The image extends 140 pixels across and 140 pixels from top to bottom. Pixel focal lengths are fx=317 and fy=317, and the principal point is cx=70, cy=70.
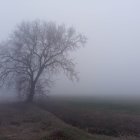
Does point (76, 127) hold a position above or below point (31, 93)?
below

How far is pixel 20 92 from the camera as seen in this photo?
44.1m

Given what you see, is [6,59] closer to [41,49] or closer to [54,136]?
[41,49]

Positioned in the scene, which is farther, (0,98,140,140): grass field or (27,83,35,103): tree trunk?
(27,83,35,103): tree trunk

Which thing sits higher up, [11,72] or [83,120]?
[11,72]

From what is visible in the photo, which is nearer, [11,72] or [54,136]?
[54,136]

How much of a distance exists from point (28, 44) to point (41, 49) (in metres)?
1.92

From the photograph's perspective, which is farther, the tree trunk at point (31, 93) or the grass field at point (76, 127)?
the tree trunk at point (31, 93)

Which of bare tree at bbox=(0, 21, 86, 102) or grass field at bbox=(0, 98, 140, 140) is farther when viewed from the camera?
bare tree at bbox=(0, 21, 86, 102)

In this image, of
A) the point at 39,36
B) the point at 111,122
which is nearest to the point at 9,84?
the point at 39,36

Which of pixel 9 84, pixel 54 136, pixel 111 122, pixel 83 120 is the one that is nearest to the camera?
pixel 54 136

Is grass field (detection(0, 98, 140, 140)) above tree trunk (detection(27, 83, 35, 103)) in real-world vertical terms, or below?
below

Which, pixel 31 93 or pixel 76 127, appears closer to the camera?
pixel 76 127

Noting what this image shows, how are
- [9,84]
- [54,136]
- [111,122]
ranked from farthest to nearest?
[9,84] → [111,122] → [54,136]

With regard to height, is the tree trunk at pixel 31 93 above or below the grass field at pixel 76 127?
above
